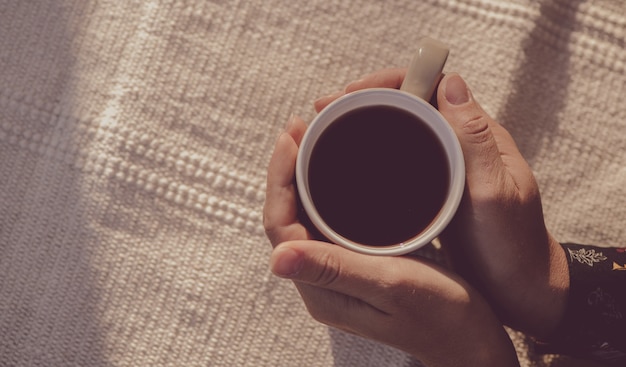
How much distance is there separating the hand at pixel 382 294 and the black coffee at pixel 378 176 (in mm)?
25

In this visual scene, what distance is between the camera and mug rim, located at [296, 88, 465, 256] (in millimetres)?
420

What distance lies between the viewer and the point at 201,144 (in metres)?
0.58

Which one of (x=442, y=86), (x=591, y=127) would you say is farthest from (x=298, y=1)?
(x=591, y=127)

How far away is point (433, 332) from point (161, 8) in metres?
0.40

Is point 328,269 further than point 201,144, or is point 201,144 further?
point 201,144

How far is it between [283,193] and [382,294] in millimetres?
111

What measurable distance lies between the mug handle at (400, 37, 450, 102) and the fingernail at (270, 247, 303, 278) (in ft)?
0.49

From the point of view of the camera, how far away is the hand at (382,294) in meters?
0.43

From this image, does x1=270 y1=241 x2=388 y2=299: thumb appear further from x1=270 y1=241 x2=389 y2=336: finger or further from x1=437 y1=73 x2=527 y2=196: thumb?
x1=437 y1=73 x2=527 y2=196: thumb

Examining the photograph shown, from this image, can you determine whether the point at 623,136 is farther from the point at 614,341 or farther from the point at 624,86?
the point at 614,341

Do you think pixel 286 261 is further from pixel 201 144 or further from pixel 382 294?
pixel 201 144

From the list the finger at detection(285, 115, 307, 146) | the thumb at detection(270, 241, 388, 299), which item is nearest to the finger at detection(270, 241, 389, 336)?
the thumb at detection(270, 241, 388, 299)

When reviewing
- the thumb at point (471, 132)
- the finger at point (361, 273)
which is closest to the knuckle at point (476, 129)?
the thumb at point (471, 132)

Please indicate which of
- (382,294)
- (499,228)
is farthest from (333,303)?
(499,228)
